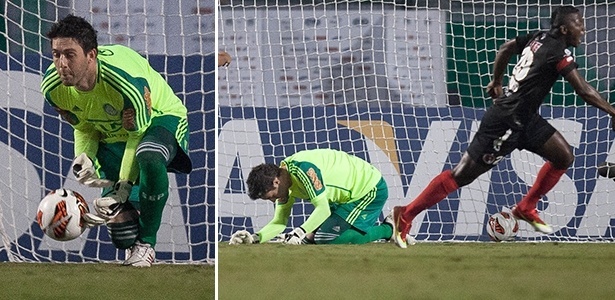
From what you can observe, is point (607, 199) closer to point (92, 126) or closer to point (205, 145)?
point (205, 145)

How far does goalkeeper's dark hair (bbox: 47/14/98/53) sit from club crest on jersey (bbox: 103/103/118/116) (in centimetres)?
17

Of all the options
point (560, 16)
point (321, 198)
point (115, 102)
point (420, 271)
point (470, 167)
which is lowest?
point (420, 271)

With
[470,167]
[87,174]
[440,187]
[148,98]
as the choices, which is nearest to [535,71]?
[470,167]

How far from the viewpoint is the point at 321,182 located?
3256 mm

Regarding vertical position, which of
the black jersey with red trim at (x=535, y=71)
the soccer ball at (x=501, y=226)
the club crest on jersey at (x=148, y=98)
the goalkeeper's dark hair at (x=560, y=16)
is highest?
the goalkeeper's dark hair at (x=560, y=16)

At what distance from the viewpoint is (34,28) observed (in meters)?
3.04

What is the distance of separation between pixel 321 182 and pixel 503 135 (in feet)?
2.08

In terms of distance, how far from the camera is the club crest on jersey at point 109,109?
2.83 metres

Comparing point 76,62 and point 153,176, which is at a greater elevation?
point 76,62

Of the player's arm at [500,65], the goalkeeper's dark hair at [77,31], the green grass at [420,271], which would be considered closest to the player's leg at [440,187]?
the green grass at [420,271]

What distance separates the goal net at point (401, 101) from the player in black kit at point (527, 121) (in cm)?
4

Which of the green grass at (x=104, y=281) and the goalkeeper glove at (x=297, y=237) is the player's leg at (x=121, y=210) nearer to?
the green grass at (x=104, y=281)

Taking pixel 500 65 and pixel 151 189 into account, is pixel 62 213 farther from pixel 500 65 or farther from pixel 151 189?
pixel 500 65

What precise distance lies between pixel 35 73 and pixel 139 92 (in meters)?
0.42
